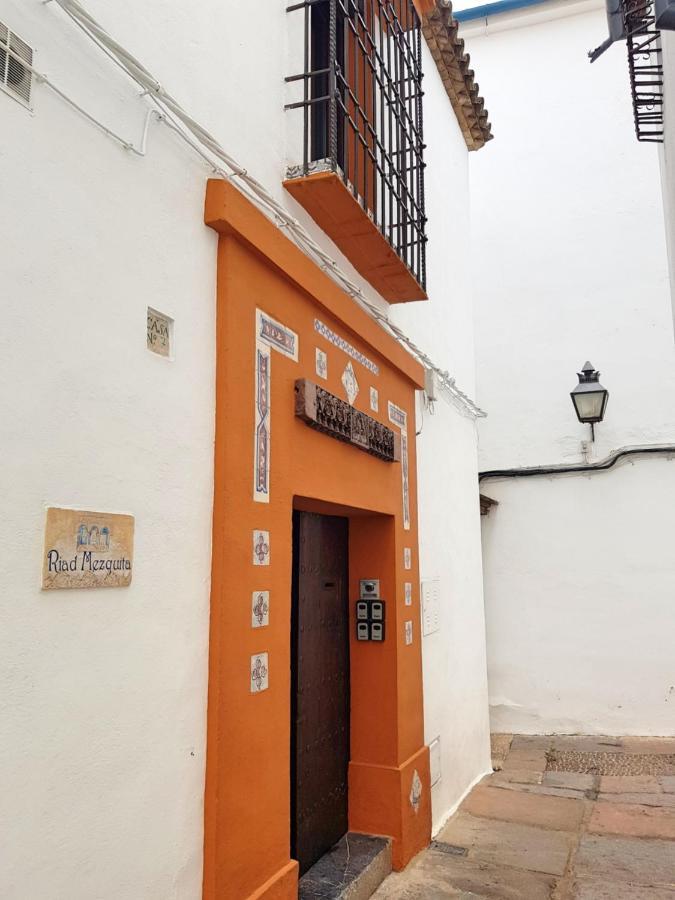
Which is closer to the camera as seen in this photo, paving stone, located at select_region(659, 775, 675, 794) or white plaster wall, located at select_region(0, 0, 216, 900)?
white plaster wall, located at select_region(0, 0, 216, 900)

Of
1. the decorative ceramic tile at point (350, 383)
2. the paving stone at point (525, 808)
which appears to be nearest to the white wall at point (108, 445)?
the decorative ceramic tile at point (350, 383)

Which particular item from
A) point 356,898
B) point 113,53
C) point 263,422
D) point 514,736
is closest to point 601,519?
point 514,736

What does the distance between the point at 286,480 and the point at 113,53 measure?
1640mm

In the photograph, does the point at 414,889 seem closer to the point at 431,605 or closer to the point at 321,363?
the point at 431,605

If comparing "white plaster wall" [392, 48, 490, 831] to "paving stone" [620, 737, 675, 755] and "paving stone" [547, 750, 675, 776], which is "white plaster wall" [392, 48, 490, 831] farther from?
"paving stone" [620, 737, 675, 755]

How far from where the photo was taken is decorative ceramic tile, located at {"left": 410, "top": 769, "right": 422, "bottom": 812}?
4305 mm

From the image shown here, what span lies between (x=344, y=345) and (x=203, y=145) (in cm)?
136

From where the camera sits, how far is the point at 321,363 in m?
3.64

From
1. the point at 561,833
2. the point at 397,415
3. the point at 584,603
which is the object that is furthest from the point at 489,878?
the point at 584,603

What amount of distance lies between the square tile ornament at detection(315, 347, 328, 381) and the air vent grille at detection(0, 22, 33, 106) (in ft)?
5.87

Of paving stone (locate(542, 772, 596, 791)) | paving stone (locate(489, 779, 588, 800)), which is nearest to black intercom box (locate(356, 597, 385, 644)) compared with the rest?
paving stone (locate(489, 779, 588, 800))

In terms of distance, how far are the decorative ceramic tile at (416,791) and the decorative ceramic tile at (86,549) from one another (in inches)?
107

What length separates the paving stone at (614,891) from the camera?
394cm

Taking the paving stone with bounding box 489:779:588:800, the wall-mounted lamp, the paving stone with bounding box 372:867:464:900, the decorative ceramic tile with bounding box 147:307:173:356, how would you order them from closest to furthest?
the decorative ceramic tile with bounding box 147:307:173:356
the paving stone with bounding box 372:867:464:900
the paving stone with bounding box 489:779:588:800
the wall-mounted lamp
